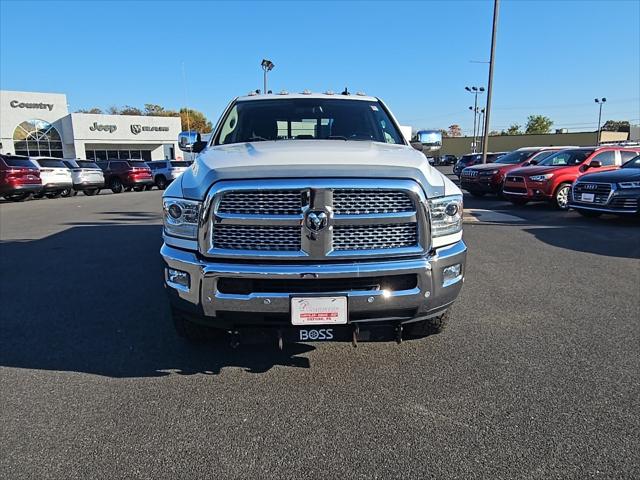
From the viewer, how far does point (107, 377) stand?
3451 millimetres

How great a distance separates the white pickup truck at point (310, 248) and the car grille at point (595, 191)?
8.79m

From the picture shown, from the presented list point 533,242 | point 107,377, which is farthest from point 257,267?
point 533,242

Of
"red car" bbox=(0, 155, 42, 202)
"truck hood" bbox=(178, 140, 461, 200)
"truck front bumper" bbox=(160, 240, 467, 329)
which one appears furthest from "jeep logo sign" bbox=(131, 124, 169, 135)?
"truck front bumper" bbox=(160, 240, 467, 329)

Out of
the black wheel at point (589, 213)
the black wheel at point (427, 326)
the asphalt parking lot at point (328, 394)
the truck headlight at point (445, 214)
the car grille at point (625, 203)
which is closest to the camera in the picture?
the asphalt parking lot at point (328, 394)

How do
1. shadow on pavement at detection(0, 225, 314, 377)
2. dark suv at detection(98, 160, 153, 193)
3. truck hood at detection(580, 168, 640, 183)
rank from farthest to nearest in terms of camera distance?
dark suv at detection(98, 160, 153, 193) < truck hood at detection(580, 168, 640, 183) < shadow on pavement at detection(0, 225, 314, 377)

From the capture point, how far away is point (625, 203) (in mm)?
9930

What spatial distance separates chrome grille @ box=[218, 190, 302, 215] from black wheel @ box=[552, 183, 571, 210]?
11880 millimetres

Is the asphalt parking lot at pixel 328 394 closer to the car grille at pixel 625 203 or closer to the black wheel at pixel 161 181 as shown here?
the car grille at pixel 625 203

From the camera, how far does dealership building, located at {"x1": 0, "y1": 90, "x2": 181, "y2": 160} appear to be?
1752 inches

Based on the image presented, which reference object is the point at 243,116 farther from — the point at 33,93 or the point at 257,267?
the point at 33,93

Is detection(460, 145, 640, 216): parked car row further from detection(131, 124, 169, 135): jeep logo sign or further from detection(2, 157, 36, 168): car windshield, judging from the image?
detection(131, 124, 169, 135): jeep logo sign

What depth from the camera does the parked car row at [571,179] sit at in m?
10.1

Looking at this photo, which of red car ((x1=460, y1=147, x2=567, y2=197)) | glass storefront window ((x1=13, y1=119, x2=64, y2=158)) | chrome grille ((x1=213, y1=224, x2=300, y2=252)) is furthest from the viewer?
glass storefront window ((x1=13, y1=119, x2=64, y2=158))

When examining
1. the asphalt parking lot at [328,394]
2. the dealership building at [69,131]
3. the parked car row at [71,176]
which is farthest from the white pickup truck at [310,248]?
the dealership building at [69,131]
